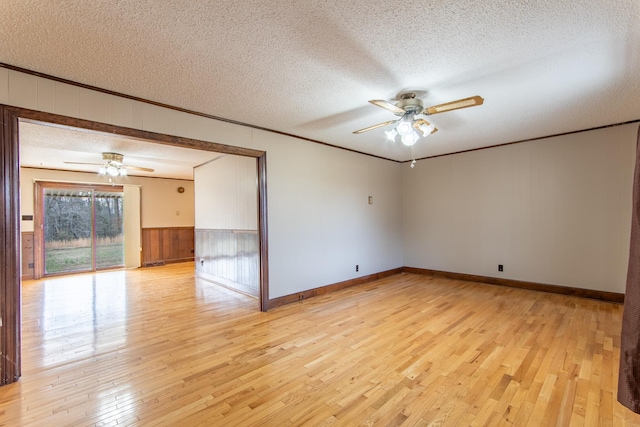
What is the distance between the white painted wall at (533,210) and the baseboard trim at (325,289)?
0.99 meters

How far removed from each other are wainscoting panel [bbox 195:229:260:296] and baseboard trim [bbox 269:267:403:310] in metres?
0.49

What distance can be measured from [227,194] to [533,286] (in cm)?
552

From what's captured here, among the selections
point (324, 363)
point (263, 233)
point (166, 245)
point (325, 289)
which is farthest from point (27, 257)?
point (324, 363)

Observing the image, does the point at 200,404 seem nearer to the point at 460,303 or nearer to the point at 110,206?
the point at 460,303

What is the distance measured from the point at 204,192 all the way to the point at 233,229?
163cm

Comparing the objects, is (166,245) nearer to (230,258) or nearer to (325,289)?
(230,258)

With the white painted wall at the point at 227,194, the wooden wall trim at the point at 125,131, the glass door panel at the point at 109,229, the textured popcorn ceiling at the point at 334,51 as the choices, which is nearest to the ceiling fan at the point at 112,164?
the white painted wall at the point at 227,194

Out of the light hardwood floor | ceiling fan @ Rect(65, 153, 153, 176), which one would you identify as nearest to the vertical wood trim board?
ceiling fan @ Rect(65, 153, 153, 176)

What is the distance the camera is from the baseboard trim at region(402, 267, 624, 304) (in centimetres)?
415

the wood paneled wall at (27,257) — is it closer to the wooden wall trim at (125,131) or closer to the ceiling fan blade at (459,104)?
the wooden wall trim at (125,131)

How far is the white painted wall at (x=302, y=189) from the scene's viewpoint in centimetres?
265

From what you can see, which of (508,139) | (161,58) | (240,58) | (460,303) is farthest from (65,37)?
(508,139)

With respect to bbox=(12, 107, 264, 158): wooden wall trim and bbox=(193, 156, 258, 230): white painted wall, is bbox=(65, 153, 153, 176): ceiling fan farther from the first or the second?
bbox=(12, 107, 264, 158): wooden wall trim

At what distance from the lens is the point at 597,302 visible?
4113 millimetres
